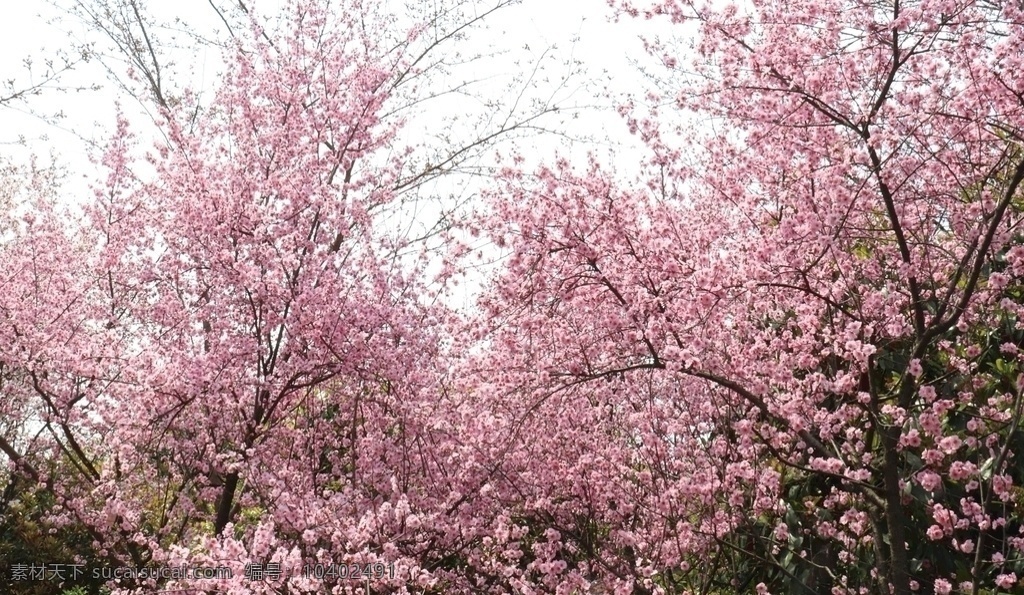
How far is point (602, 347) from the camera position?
5.20 metres

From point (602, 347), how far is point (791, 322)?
119 centimetres

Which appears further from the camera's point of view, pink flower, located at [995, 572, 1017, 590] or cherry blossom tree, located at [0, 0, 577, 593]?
cherry blossom tree, located at [0, 0, 577, 593]

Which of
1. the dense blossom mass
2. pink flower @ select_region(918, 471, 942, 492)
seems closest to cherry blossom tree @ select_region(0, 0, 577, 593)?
the dense blossom mass

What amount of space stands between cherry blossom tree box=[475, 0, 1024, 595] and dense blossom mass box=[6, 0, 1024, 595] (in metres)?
0.03

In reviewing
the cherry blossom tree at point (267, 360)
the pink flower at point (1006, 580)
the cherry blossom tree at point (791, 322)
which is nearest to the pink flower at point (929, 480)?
the cherry blossom tree at point (791, 322)

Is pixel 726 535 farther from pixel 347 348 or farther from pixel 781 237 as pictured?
pixel 347 348

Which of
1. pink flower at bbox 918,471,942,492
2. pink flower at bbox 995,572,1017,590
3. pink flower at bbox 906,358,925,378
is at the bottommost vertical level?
pink flower at bbox 995,572,1017,590

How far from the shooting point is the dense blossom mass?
14.2ft

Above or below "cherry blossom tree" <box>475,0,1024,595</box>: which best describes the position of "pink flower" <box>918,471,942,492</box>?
below

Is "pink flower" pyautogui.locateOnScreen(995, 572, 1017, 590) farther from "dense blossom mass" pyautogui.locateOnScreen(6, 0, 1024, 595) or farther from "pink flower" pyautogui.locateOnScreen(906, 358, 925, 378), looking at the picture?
"pink flower" pyautogui.locateOnScreen(906, 358, 925, 378)

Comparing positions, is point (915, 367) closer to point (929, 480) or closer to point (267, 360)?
point (929, 480)

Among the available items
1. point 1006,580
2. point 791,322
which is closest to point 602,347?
point 791,322

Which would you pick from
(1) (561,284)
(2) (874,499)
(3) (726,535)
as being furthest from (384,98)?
(2) (874,499)

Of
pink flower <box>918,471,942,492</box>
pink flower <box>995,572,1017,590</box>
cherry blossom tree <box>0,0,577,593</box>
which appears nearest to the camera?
pink flower <box>918,471,942,492</box>
